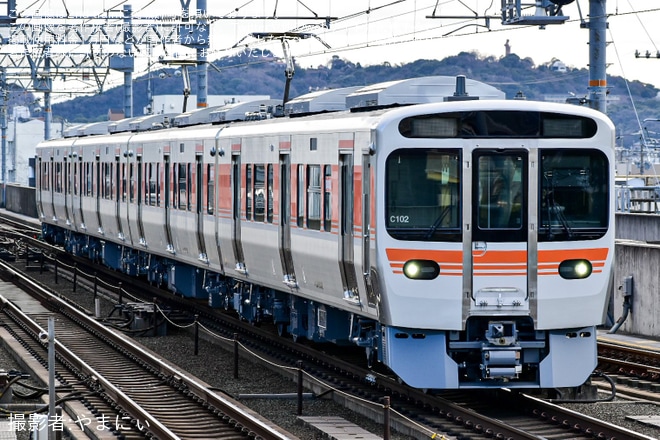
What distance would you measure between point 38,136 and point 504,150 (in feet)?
299

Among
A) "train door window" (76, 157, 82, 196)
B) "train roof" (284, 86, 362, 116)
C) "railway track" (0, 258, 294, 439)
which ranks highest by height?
"train roof" (284, 86, 362, 116)

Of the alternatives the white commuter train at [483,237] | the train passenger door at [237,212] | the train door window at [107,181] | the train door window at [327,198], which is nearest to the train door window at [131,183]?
the train door window at [107,181]

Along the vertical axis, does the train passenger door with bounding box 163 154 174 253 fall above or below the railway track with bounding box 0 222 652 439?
above

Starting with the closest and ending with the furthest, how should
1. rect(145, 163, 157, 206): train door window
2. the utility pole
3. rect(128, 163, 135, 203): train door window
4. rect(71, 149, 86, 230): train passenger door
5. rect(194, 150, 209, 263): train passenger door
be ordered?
1. the utility pole
2. rect(194, 150, 209, 263): train passenger door
3. rect(145, 163, 157, 206): train door window
4. rect(128, 163, 135, 203): train door window
5. rect(71, 149, 86, 230): train passenger door

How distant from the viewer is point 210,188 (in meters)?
20.5

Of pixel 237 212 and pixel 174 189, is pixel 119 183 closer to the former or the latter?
pixel 174 189

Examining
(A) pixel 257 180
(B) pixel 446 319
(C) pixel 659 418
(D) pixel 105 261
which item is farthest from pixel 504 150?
(D) pixel 105 261

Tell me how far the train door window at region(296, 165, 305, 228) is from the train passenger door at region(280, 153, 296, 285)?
1.51 ft

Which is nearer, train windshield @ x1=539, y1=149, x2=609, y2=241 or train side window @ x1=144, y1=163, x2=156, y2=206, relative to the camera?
train windshield @ x1=539, y1=149, x2=609, y2=241

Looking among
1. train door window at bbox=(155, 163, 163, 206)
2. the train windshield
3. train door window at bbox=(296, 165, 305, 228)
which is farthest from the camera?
train door window at bbox=(155, 163, 163, 206)

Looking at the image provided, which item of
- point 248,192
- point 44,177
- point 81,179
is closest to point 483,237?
point 248,192

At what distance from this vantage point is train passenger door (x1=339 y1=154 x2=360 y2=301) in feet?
45.3

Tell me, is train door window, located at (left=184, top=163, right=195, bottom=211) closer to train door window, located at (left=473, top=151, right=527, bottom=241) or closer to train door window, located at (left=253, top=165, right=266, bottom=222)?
train door window, located at (left=253, top=165, right=266, bottom=222)

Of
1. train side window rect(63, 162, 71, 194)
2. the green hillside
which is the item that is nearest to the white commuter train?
train side window rect(63, 162, 71, 194)
